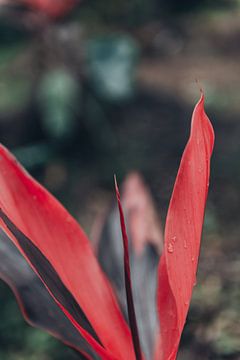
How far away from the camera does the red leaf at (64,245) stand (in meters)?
0.72

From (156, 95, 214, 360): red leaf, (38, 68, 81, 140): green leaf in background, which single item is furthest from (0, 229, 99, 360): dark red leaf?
(38, 68, 81, 140): green leaf in background

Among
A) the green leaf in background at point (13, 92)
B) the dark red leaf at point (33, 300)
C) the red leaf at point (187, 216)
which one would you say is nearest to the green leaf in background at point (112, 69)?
the green leaf in background at point (13, 92)

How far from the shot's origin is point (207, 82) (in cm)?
→ 252

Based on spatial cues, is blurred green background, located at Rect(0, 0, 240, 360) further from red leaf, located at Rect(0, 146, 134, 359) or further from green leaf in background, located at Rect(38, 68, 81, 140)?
red leaf, located at Rect(0, 146, 134, 359)

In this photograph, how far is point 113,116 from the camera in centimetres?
242

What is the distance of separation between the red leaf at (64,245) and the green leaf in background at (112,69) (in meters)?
1.56

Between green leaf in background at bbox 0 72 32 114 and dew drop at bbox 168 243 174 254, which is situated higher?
dew drop at bbox 168 243 174 254

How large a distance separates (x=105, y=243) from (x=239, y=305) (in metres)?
0.39

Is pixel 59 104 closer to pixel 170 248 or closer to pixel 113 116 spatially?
pixel 113 116

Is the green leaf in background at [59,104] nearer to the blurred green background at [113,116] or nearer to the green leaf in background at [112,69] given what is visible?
the blurred green background at [113,116]

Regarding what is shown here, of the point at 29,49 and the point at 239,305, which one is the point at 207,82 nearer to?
the point at 29,49

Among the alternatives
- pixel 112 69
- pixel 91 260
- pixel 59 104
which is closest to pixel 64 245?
pixel 91 260

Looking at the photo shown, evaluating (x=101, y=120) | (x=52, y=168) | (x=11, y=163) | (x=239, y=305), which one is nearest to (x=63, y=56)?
(x=101, y=120)

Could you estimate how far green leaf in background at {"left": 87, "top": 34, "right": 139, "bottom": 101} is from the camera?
2.36 m
